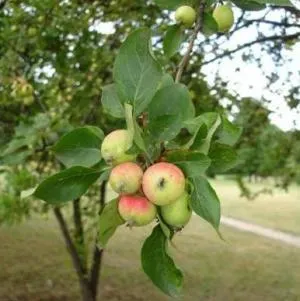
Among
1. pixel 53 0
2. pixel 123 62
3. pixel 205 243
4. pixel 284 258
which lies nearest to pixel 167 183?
pixel 123 62

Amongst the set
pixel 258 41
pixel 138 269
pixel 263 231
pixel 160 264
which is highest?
pixel 160 264

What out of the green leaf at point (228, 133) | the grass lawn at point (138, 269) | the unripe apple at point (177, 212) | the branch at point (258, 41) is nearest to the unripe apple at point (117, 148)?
the unripe apple at point (177, 212)

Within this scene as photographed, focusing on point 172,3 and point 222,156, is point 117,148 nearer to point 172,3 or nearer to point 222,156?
point 222,156

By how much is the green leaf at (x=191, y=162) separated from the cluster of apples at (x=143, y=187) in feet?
0.07

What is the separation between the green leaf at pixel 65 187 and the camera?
1081 mm

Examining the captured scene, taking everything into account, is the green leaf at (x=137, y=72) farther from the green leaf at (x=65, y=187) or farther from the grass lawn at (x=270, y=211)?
the grass lawn at (x=270, y=211)

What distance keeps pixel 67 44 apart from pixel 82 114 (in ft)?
1.95

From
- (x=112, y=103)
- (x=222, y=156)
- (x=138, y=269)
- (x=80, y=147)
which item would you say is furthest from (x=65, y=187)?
(x=138, y=269)

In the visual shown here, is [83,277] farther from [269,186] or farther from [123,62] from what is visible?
[123,62]

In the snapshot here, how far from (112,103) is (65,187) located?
20 cm

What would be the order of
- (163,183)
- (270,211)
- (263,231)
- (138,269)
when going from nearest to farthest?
1. (163,183)
2. (138,269)
3. (263,231)
4. (270,211)

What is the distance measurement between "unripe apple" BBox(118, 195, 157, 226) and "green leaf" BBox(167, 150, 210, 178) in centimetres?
9

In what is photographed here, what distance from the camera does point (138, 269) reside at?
32.2ft

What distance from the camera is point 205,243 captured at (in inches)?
530
